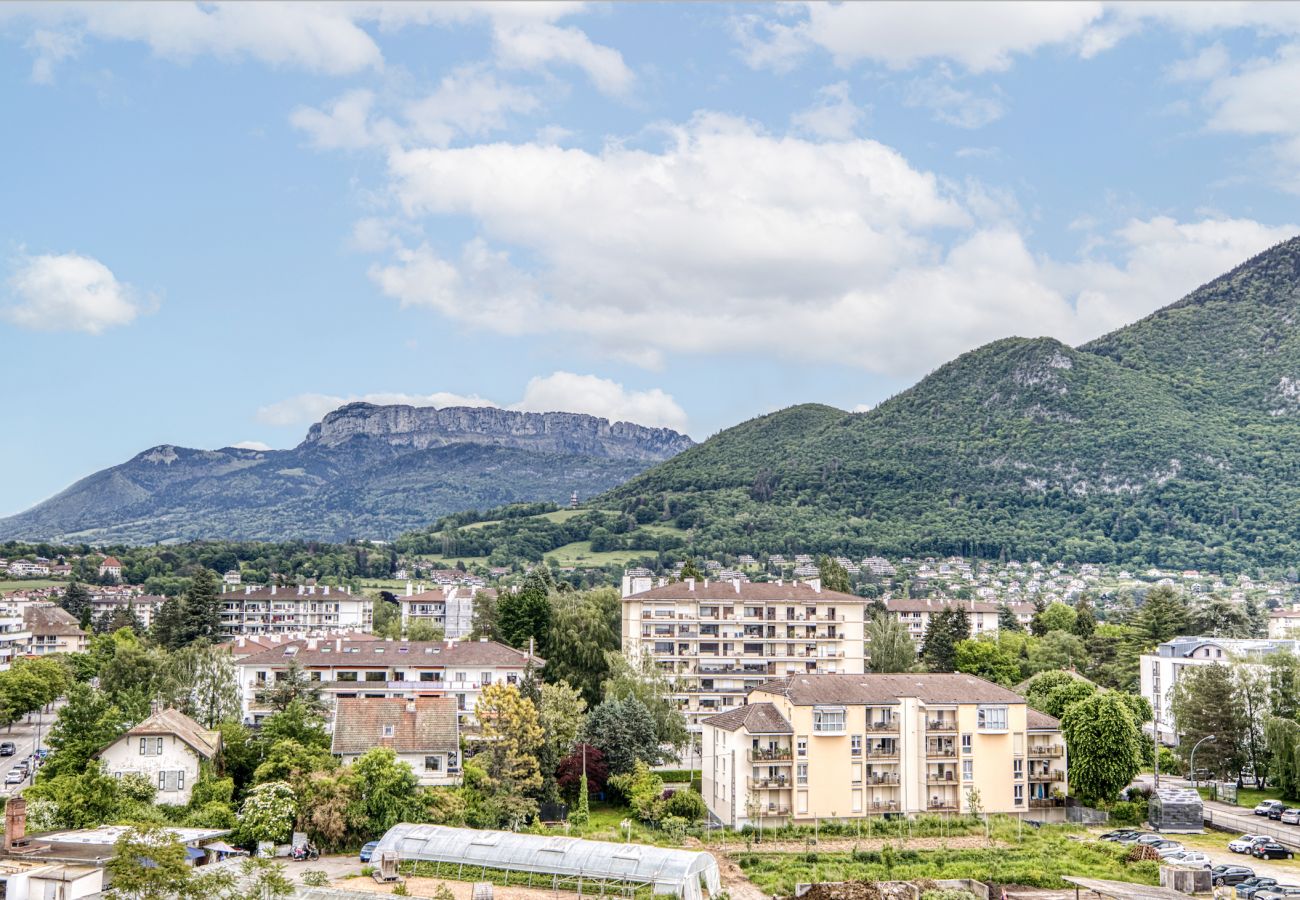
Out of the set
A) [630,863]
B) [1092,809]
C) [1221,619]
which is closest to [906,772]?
[1092,809]

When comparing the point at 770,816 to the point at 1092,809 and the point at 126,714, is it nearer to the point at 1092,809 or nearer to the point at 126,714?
the point at 1092,809

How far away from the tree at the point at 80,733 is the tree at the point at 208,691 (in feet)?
29.8

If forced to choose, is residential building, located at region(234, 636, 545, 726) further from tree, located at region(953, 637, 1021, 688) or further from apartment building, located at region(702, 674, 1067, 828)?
tree, located at region(953, 637, 1021, 688)

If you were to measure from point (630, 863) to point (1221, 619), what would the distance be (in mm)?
82781

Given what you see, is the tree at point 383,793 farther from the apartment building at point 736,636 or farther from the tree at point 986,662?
the tree at point 986,662

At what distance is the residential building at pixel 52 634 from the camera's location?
119m

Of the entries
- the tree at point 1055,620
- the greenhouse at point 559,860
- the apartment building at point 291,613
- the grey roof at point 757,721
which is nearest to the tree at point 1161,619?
the tree at point 1055,620

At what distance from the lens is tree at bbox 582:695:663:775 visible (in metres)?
66.0

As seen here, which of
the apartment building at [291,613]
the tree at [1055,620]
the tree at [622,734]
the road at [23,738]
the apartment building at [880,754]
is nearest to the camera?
the apartment building at [880,754]

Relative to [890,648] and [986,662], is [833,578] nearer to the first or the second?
[890,648]

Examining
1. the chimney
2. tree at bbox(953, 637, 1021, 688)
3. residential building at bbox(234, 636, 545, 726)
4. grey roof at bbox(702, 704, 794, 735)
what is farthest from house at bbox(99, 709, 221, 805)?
tree at bbox(953, 637, 1021, 688)

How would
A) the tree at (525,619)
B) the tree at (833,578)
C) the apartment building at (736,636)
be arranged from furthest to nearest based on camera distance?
the tree at (833,578) < the tree at (525,619) < the apartment building at (736,636)

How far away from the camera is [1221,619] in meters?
110

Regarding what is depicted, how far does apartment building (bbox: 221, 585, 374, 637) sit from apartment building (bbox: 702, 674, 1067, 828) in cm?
8682
